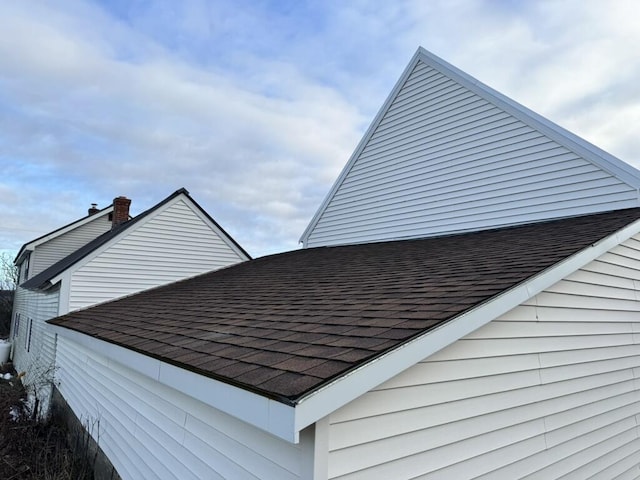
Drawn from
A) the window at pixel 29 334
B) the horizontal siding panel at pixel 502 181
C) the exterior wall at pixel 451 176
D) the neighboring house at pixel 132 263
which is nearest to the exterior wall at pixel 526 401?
the horizontal siding panel at pixel 502 181

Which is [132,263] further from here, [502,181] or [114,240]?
[502,181]

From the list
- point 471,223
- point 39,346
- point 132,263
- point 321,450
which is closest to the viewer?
point 321,450

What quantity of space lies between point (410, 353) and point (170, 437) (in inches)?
121

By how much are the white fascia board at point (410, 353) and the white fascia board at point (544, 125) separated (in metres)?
3.83

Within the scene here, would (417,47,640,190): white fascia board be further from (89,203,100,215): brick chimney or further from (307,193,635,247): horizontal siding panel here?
(89,203,100,215): brick chimney

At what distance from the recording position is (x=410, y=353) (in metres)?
2.49

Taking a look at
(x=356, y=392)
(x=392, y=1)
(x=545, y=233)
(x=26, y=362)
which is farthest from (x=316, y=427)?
(x=26, y=362)

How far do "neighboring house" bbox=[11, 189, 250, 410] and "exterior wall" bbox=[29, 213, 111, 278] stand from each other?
4.89m

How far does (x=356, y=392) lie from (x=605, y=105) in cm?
1226

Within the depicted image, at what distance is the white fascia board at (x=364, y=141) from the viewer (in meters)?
10.7

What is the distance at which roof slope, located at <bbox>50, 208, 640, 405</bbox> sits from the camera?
2545 millimetres

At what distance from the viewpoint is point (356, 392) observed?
7.13ft

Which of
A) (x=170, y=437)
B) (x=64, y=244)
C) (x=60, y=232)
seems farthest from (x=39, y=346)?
(x=170, y=437)

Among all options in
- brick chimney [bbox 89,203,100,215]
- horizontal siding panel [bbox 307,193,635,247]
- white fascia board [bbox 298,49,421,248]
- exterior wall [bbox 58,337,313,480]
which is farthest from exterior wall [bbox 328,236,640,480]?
brick chimney [bbox 89,203,100,215]
